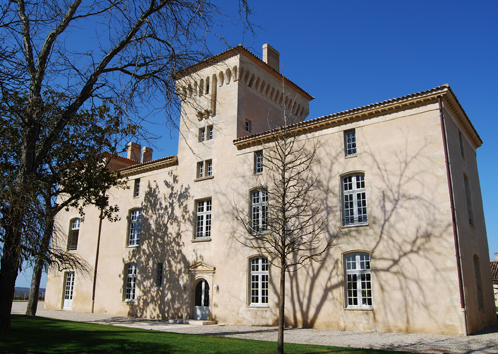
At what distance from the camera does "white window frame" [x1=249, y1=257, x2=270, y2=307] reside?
2055 centimetres

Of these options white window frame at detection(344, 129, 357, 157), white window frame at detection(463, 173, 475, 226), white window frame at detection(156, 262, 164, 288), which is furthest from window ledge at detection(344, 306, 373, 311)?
white window frame at detection(156, 262, 164, 288)

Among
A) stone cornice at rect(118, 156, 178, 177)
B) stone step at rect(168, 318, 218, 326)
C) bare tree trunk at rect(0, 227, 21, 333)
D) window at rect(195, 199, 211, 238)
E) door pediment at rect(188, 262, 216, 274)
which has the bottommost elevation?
stone step at rect(168, 318, 218, 326)

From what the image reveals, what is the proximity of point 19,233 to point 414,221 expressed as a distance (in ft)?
46.3

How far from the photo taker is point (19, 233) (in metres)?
9.41

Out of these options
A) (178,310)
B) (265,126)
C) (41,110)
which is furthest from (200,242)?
(41,110)

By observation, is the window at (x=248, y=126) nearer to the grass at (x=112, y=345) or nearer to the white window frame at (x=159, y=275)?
the white window frame at (x=159, y=275)

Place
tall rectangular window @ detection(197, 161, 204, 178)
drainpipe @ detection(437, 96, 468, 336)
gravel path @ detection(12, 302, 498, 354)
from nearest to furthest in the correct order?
gravel path @ detection(12, 302, 498, 354)
drainpipe @ detection(437, 96, 468, 336)
tall rectangular window @ detection(197, 161, 204, 178)

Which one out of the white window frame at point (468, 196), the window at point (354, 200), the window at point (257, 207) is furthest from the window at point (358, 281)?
the white window frame at point (468, 196)

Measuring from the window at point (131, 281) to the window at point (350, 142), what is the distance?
1582cm

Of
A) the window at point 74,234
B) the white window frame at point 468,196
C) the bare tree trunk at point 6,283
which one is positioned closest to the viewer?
the bare tree trunk at point 6,283

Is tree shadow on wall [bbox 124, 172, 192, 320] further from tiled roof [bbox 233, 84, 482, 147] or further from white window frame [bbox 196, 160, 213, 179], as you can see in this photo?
tiled roof [bbox 233, 84, 482, 147]

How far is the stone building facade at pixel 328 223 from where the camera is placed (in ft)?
53.6

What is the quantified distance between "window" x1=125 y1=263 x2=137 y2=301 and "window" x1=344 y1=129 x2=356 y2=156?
15816mm

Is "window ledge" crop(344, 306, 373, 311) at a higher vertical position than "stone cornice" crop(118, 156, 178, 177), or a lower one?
lower
